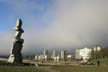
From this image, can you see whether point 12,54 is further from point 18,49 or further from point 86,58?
point 86,58

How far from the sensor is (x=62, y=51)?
121000mm

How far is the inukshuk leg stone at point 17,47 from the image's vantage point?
45991 mm

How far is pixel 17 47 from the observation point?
46.5 meters

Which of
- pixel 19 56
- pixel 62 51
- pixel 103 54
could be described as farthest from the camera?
pixel 62 51

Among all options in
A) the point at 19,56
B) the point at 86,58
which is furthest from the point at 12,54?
the point at 86,58

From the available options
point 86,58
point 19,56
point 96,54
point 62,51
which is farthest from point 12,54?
point 62,51

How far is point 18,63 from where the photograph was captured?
148 ft

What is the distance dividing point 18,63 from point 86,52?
110 ft

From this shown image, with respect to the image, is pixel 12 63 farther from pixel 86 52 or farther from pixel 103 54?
pixel 103 54

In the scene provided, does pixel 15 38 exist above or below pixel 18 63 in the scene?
above

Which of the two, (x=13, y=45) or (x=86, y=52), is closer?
(x=13, y=45)

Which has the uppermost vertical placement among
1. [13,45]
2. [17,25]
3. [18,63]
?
[17,25]

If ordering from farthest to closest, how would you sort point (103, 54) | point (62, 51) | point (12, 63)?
point (62, 51) → point (103, 54) → point (12, 63)

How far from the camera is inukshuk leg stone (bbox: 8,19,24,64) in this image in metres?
46.0
